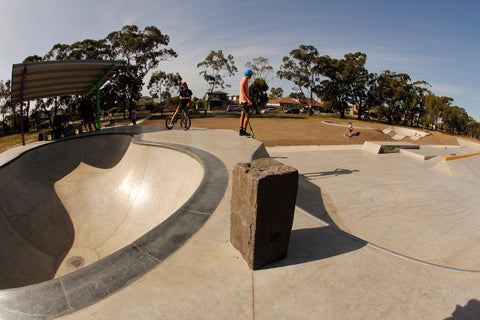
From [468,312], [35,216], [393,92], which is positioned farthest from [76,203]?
[393,92]

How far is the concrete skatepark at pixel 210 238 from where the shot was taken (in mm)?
2064

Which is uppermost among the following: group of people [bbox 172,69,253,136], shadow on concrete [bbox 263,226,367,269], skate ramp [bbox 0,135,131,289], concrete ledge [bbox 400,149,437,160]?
group of people [bbox 172,69,253,136]

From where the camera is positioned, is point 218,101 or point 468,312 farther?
point 218,101

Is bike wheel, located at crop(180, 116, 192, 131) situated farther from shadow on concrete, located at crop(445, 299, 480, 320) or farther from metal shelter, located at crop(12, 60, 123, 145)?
shadow on concrete, located at crop(445, 299, 480, 320)

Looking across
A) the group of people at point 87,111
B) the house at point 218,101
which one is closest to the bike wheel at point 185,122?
the group of people at point 87,111

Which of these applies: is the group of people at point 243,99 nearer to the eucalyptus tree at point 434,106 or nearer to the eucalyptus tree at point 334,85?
the eucalyptus tree at point 334,85

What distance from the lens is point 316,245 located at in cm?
295

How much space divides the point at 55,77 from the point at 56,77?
4 cm

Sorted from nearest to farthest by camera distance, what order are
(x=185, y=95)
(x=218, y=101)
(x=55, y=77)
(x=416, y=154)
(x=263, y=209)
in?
1. (x=263, y=209)
2. (x=185, y=95)
3. (x=55, y=77)
4. (x=416, y=154)
5. (x=218, y=101)

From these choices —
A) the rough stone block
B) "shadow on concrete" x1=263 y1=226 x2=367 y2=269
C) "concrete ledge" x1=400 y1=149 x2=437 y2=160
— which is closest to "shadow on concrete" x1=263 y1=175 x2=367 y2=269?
"shadow on concrete" x1=263 y1=226 x2=367 y2=269

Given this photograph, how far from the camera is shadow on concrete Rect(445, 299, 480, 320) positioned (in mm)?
1991

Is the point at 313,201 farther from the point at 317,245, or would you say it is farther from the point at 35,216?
the point at 35,216

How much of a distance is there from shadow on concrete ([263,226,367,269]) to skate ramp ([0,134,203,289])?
275 centimetres

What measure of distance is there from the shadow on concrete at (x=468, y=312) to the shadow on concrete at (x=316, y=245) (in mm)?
1008
